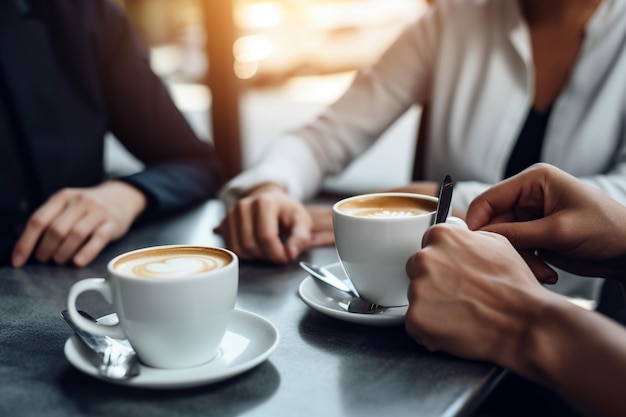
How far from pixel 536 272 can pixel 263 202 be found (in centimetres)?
44

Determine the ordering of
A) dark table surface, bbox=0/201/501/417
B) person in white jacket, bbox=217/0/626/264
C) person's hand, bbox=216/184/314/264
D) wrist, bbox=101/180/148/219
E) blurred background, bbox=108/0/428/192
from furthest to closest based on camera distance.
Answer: blurred background, bbox=108/0/428/192, person in white jacket, bbox=217/0/626/264, wrist, bbox=101/180/148/219, person's hand, bbox=216/184/314/264, dark table surface, bbox=0/201/501/417

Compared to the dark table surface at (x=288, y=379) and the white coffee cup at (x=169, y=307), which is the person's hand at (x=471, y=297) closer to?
the dark table surface at (x=288, y=379)

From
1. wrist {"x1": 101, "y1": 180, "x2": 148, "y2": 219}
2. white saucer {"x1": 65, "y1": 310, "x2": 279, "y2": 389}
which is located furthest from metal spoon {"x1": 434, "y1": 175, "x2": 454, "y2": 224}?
wrist {"x1": 101, "y1": 180, "x2": 148, "y2": 219}

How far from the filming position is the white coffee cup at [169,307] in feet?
1.92

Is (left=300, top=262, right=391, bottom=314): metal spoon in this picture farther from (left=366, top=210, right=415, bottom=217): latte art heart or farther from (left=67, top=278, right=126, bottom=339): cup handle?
(left=67, top=278, right=126, bottom=339): cup handle

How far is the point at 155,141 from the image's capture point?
1.53 metres

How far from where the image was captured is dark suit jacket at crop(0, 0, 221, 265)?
1357 mm

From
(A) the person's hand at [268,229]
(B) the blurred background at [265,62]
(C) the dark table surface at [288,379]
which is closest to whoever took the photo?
(C) the dark table surface at [288,379]

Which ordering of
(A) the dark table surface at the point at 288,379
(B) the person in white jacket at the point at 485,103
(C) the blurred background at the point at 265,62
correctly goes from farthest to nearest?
(C) the blurred background at the point at 265,62, (B) the person in white jacket at the point at 485,103, (A) the dark table surface at the point at 288,379

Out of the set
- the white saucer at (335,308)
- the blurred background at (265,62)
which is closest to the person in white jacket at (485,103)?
the white saucer at (335,308)

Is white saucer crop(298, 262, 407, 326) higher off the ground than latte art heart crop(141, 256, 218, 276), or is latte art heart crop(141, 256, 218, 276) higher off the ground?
latte art heart crop(141, 256, 218, 276)

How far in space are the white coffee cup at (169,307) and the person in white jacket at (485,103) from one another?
18.9 inches

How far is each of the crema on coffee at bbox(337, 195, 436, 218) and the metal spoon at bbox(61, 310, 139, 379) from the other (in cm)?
30

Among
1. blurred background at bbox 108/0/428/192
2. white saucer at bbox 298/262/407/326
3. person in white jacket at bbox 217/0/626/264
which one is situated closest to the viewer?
white saucer at bbox 298/262/407/326
